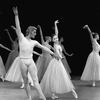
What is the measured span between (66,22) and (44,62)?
3.50 metres

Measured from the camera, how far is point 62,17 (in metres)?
12.9

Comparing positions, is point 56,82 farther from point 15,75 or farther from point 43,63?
point 43,63

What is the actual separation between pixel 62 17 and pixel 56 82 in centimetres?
651

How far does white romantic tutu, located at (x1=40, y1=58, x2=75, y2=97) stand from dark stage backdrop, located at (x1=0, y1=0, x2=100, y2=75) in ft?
19.5

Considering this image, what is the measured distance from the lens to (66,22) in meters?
12.9

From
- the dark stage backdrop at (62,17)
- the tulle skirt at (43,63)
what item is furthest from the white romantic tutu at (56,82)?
the dark stage backdrop at (62,17)

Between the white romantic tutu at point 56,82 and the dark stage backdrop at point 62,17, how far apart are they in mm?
5937

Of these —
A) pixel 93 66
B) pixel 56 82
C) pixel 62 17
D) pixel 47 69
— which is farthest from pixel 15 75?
pixel 62 17

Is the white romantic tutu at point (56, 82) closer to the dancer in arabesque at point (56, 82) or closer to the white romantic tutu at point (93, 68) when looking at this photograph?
the dancer in arabesque at point (56, 82)

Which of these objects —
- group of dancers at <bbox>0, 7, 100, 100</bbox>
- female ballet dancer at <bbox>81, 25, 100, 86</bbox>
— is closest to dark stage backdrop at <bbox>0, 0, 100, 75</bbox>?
female ballet dancer at <bbox>81, 25, 100, 86</bbox>

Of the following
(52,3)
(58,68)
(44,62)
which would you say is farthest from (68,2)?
(58,68)

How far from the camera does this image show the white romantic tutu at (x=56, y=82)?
6551mm

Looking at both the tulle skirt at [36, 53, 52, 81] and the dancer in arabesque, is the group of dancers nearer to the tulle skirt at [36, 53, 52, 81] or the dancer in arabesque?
the dancer in arabesque

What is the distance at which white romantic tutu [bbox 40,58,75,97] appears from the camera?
6.55 metres
